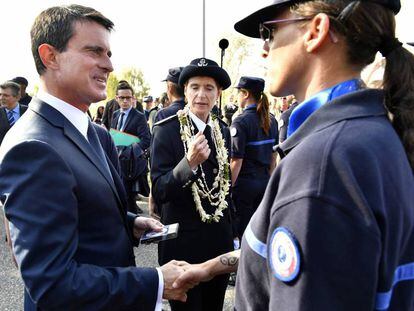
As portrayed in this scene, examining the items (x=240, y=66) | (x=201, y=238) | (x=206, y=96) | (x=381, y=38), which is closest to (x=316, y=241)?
(x=381, y=38)

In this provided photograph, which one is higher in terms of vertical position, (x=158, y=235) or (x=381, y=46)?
(x=381, y=46)

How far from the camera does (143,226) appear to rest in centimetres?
185

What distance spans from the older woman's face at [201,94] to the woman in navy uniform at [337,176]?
1.62 m

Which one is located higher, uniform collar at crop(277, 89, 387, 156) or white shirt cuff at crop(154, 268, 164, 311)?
uniform collar at crop(277, 89, 387, 156)

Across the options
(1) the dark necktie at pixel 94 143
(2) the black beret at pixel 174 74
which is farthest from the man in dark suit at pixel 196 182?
(2) the black beret at pixel 174 74

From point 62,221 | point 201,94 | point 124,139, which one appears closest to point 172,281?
point 62,221

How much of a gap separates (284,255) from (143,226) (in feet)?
3.56

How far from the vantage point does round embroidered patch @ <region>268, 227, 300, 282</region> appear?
0.87 m

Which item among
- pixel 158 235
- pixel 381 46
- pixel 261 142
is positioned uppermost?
pixel 381 46

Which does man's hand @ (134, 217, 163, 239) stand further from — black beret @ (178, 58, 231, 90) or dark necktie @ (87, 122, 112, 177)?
black beret @ (178, 58, 231, 90)

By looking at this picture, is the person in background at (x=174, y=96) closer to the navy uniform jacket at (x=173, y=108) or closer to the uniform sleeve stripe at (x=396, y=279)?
the navy uniform jacket at (x=173, y=108)

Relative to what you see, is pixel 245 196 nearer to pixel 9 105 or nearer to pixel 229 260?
pixel 229 260

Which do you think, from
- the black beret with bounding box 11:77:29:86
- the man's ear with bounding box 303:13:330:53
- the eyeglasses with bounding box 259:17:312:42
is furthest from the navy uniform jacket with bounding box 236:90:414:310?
the black beret with bounding box 11:77:29:86

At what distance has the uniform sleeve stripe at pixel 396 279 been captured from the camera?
0.92 meters
